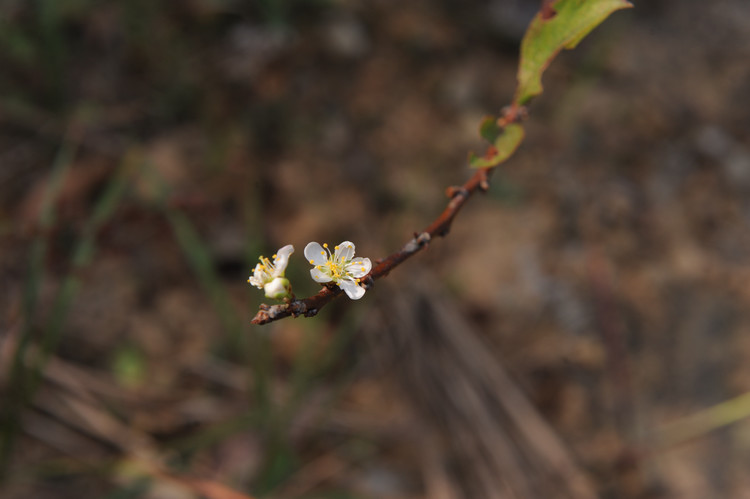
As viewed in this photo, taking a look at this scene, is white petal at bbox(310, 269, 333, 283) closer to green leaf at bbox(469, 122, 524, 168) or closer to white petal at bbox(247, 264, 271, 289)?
white petal at bbox(247, 264, 271, 289)

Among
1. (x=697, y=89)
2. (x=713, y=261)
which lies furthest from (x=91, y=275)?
(x=697, y=89)

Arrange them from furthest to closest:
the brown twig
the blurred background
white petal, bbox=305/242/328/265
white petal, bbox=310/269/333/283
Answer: the blurred background → white petal, bbox=305/242/328/265 → white petal, bbox=310/269/333/283 → the brown twig

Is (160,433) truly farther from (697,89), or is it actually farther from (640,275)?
(697,89)

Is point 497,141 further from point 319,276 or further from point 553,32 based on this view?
point 319,276

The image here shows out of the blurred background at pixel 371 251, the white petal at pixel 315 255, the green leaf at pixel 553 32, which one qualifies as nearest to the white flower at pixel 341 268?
the white petal at pixel 315 255

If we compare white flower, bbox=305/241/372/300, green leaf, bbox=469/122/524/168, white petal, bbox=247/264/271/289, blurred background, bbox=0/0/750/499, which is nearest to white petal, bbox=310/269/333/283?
white flower, bbox=305/241/372/300
